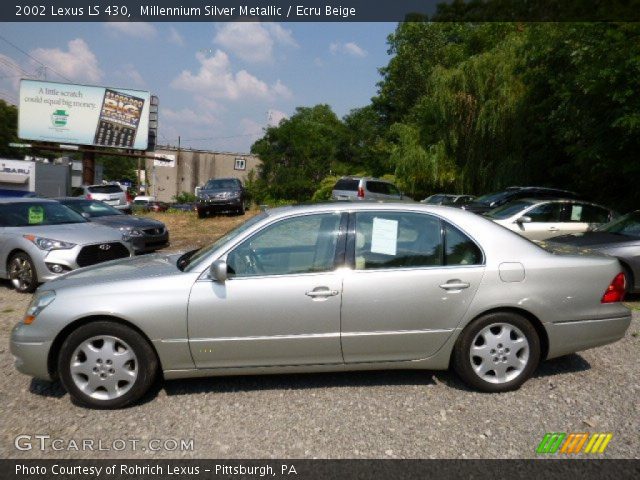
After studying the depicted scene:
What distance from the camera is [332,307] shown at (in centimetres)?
352

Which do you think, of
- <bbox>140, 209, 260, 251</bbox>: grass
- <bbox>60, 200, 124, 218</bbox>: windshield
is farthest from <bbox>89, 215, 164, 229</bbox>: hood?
<bbox>140, 209, 260, 251</bbox>: grass

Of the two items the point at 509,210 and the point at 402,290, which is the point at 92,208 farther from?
the point at 402,290

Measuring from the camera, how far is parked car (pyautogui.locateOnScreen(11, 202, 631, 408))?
3459 mm

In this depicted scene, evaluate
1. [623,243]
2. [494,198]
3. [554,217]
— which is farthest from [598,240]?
[494,198]

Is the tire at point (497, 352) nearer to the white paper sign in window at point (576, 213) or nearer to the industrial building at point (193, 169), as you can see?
the white paper sign in window at point (576, 213)

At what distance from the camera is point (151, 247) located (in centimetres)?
1037

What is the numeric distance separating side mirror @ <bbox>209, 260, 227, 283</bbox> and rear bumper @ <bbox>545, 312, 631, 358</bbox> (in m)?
2.53

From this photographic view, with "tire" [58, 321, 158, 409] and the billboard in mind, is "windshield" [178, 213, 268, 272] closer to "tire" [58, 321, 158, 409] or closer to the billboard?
"tire" [58, 321, 158, 409]

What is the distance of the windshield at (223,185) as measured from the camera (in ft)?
61.0

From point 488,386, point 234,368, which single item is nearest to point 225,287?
point 234,368

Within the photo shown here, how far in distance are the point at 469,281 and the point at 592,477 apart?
1.46 m

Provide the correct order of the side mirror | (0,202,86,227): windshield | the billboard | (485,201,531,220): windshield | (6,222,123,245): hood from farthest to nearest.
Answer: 1. the billboard
2. (485,201,531,220): windshield
3. (0,202,86,227): windshield
4. (6,222,123,245): hood
5. the side mirror

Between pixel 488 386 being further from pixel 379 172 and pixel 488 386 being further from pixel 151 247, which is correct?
pixel 379 172

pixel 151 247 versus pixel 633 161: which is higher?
pixel 633 161
